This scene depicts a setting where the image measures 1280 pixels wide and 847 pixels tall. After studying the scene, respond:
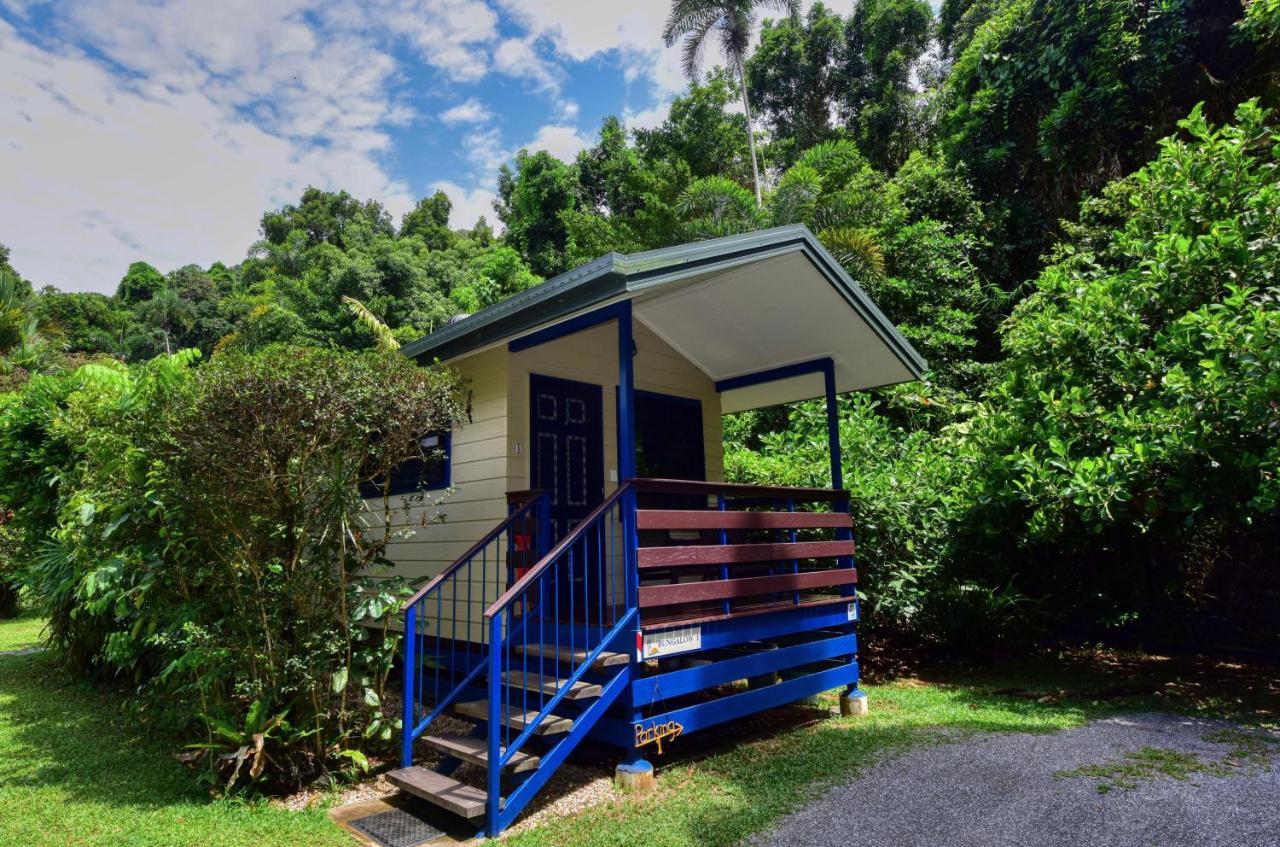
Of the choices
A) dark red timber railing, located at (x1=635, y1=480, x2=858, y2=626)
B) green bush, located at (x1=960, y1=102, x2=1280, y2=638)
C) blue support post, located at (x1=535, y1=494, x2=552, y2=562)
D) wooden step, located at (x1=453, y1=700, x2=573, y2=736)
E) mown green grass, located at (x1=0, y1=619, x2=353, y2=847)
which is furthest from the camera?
green bush, located at (x1=960, y1=102, x2=1280, y2=638)

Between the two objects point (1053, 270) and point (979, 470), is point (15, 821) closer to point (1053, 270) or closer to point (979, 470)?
point (979, 470)

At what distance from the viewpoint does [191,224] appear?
1838 cm

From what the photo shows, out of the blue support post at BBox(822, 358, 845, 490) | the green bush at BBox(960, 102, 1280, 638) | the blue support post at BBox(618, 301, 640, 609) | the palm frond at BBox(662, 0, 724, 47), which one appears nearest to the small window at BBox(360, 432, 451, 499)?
the blue support post at BBox(618, 301, 640, 609)

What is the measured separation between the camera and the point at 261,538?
13.6 feet

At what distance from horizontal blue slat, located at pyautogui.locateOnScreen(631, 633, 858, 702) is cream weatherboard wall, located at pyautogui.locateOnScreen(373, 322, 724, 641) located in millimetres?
1695

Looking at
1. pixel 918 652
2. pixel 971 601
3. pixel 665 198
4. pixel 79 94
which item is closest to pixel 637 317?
pixel 971 601

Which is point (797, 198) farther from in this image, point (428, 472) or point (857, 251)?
point (428, 472)

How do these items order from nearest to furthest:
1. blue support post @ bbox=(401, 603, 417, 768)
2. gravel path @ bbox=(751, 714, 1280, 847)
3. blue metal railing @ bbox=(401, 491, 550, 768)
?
gravel path @ bbox=(751, 714, 1280, 847) → blue support post @ bbox=(401, 603, 417, 768) → blue metal railing @ bbox=(401, 491, 550, 768)

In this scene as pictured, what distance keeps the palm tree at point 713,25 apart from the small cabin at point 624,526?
1630 cm

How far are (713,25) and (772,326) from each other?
62.3 feet

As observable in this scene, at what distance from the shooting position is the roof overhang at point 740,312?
14.6 ft

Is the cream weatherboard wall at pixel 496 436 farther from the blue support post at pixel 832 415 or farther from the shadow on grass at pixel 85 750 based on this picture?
the shadow on grass at pixel 85 750

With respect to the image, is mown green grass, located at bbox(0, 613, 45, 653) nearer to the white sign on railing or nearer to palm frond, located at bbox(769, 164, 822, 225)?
the white sign on railing

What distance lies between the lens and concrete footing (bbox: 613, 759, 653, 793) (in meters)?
3.96
